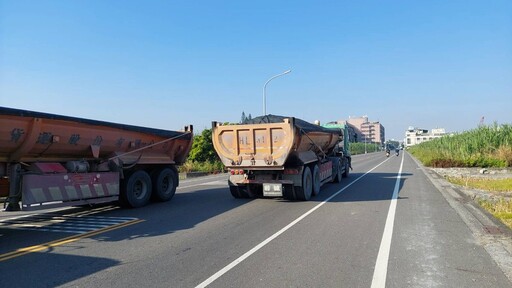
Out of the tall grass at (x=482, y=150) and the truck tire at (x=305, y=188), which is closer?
the truck tire at (x=305, y=188)

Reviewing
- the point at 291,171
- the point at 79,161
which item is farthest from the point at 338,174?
the point at 79,161

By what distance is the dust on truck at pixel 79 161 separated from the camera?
8422mm

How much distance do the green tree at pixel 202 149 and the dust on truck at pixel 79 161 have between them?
16.8 m

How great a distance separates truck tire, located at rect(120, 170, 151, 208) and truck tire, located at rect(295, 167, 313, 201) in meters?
4.64

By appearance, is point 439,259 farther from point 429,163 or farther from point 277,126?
point 429,163

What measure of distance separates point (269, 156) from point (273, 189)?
1068 mm

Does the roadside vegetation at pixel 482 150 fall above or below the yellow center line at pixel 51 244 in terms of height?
above

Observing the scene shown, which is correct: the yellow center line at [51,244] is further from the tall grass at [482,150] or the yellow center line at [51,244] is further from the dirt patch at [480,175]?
the tall grass at [482,150]

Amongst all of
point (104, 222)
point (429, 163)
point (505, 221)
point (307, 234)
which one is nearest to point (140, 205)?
point (104, 222)

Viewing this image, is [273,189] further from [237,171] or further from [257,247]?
[257,247]

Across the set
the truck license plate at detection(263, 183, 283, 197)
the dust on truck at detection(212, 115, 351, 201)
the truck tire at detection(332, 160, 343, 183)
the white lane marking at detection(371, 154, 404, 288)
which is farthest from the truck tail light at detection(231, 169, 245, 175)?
the truck tire at detection(332, 160, 343, 183)

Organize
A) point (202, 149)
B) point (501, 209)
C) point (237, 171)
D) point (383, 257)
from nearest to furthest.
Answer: point (383, 257) → point (501, 209) → point (237, 171) → point (202, 149)

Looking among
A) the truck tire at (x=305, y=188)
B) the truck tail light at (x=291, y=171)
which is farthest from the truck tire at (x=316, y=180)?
the truck tail light at (x=291, y=171)

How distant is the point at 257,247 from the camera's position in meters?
6.82
